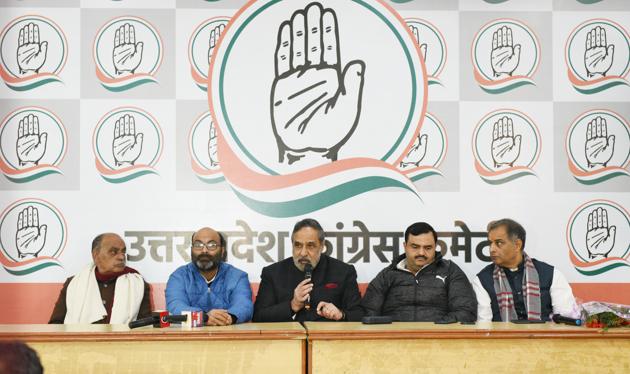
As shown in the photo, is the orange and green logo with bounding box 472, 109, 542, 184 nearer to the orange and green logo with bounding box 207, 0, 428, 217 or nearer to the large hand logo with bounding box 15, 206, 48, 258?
the orange and green logo with bounding box 207, 0, 428, 217

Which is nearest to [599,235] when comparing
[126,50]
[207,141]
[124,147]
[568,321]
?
[568,321]

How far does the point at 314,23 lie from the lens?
4961 mm

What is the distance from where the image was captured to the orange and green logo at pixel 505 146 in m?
4.96

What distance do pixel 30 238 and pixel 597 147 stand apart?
3.80m

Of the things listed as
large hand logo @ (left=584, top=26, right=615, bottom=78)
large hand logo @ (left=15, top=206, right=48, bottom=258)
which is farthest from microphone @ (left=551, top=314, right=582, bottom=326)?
large hand logo @ (left=15, top=206, right=48, bottom=258)

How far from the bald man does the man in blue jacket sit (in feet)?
0.90

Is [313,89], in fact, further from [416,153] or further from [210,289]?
[210,289]

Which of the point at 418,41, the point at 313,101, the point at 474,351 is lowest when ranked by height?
the point at 474,351

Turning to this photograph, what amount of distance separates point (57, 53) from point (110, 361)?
8.27 feet

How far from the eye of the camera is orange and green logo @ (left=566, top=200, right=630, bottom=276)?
4941 mm

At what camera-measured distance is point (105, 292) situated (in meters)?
4.60

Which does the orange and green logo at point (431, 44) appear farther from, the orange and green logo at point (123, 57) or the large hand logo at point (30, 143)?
the large hand logo at point (30, 143)

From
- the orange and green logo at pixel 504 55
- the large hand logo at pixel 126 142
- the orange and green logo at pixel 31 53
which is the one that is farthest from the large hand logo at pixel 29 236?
the orange and green logo at pixel 504 55

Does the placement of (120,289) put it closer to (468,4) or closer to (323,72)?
(323,72)
